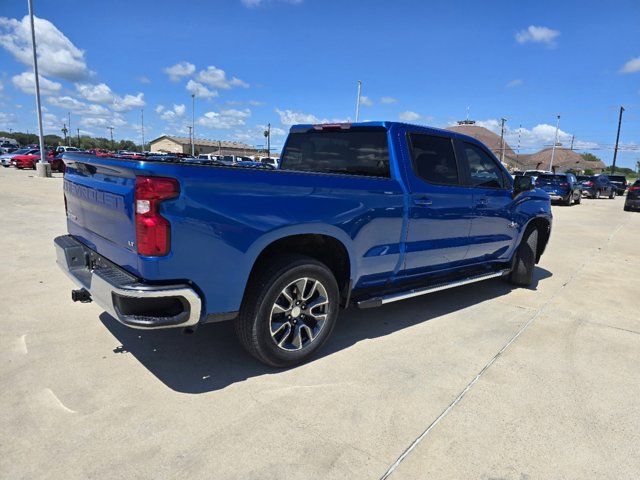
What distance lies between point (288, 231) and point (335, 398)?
119cm

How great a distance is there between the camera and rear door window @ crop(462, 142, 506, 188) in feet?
15.8

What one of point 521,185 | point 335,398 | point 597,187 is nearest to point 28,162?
point 521,185

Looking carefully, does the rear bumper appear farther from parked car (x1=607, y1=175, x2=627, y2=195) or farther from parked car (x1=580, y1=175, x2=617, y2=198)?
parked car (x1=607, y1=175, x2=627, y2=195)

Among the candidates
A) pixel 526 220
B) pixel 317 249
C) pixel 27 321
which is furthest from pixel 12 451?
pixel 526 220

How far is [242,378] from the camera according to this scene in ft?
10.5

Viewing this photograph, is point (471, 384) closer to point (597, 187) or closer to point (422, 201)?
point (422, 201)

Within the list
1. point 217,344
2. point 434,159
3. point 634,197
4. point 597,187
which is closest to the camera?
point 217,344

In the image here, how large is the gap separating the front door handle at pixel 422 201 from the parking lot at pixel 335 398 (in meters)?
1.24

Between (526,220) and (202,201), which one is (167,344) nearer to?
(202,201)

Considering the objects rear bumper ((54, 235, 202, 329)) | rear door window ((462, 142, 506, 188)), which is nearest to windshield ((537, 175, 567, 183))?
rear door window ((462, 142, 506, 188))

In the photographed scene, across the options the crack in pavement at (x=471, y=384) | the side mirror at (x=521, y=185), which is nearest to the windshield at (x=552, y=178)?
the crack in pavement at (x=471, y=384)

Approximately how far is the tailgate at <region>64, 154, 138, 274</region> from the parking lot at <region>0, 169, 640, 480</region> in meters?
0.91

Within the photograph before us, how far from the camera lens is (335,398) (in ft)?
9.78

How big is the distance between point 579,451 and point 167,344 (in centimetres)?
305
